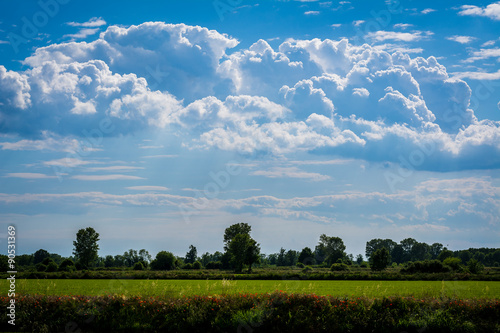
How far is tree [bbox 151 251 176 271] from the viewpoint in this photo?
12604 cm

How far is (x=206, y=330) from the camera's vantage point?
997 inches

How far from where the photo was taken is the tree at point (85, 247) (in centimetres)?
11962

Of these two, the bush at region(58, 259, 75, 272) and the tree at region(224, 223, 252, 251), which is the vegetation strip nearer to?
the bush at region(58, 259, 75, 272)

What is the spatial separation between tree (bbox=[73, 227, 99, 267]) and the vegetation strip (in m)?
98.2

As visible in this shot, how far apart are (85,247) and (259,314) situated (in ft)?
349

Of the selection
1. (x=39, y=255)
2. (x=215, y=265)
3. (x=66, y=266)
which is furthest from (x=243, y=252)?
(x=39, y=255)

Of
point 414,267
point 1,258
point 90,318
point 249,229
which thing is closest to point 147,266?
point 249,229

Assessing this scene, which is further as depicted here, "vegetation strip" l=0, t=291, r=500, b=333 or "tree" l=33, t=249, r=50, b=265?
"tree" l=33, t=249, r=50, b=265

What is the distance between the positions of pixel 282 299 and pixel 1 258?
290 feet

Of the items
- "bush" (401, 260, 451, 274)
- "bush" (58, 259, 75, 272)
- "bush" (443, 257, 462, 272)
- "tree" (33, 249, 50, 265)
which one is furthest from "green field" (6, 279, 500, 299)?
"tree" (33, 249, 50, 265)

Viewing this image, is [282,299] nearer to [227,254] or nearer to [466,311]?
[466,311]

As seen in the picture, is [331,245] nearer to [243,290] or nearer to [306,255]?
[306,255]

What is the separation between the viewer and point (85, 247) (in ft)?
394

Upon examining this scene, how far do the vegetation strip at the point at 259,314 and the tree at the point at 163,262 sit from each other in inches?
3979
